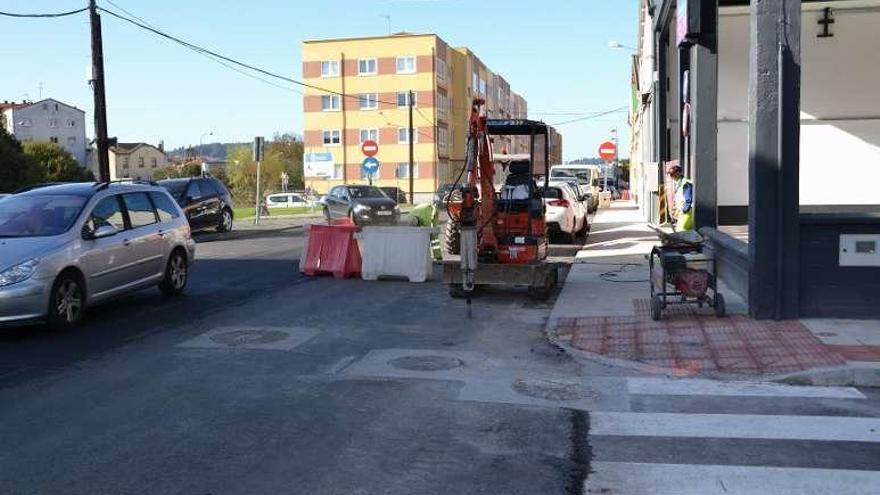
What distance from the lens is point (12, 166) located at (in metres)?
47.0

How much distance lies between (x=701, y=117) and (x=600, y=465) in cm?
1079

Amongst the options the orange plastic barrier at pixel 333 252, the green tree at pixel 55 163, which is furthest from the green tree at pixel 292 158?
the orange plastic barrier at pixel 333 252

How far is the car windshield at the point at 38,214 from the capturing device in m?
9.82

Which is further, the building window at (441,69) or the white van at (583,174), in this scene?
the building window at (441,69)

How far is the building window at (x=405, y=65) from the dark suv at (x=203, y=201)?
43356 millimetres

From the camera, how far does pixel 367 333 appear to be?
954 centimetres

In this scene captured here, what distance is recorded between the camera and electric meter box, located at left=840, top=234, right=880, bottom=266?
9211 mm

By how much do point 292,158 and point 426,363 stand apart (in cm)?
10568

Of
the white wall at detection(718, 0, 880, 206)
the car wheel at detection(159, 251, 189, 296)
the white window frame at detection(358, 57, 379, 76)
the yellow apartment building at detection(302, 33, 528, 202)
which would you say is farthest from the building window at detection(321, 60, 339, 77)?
the car wheel at detection(159, 251, 189, 296)

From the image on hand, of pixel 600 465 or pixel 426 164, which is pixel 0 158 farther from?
pixel 600 465

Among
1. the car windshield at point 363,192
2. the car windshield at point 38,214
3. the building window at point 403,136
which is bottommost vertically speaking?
the car windshield at point 38,214

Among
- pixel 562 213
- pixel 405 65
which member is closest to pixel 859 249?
pixel 562 213

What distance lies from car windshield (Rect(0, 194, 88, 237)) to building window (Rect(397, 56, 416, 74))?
195ft

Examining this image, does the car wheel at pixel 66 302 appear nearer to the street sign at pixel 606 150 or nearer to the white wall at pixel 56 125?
the street sign at pixel 606 150
